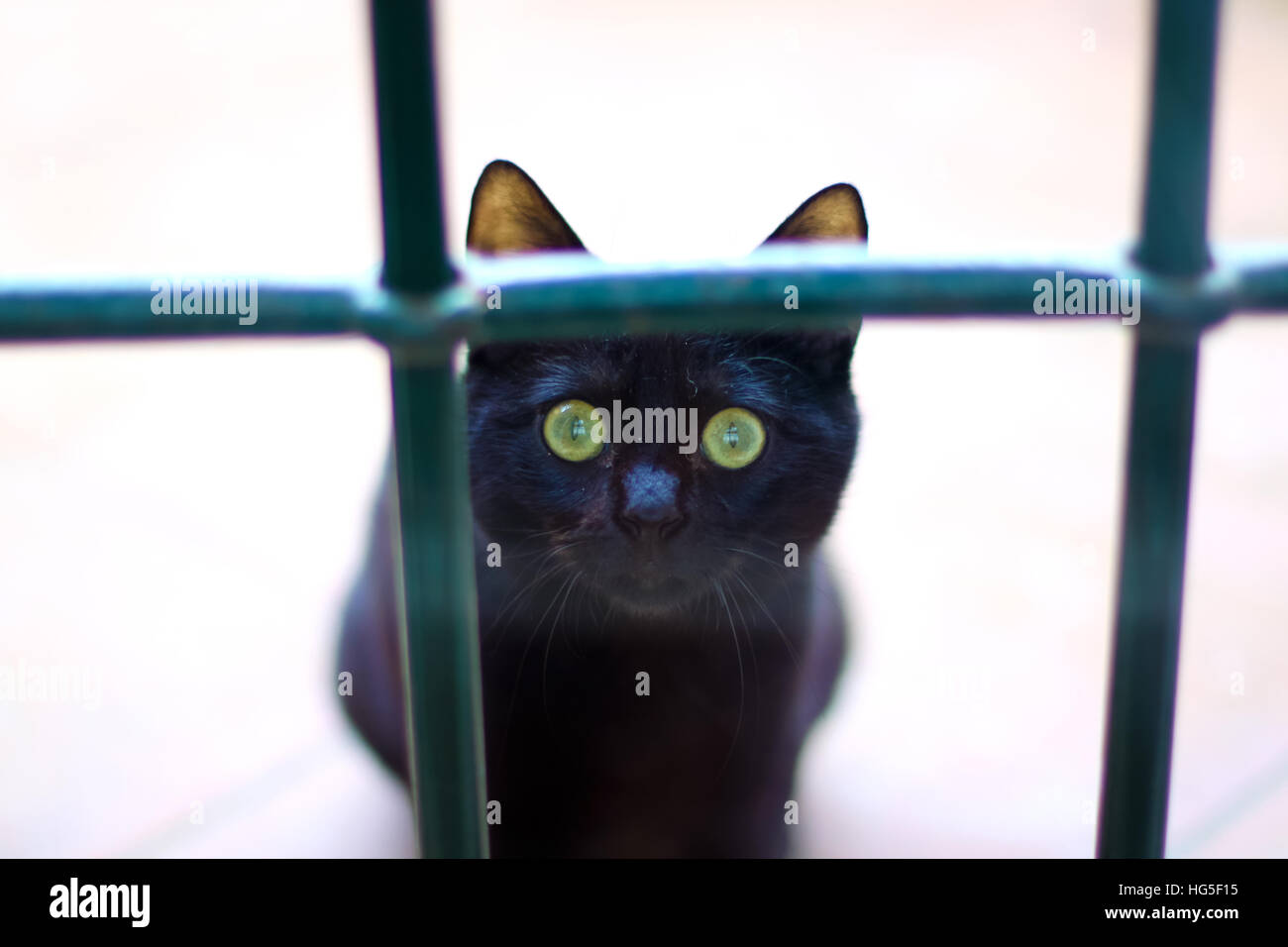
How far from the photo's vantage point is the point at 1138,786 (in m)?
0.46

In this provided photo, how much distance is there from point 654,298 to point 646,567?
638 mm

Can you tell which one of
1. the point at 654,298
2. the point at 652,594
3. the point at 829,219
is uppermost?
the point at 829,219

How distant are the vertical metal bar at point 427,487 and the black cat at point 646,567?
496 mm

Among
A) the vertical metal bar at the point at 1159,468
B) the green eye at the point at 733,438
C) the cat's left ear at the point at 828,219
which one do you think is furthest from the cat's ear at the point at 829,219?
the vertical metal bar at the point at 1159,468

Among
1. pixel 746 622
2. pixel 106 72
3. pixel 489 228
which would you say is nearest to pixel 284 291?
pixel 489 228

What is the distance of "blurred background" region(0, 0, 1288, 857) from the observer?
134cm

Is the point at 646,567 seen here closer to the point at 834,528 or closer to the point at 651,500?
the point at 651,500

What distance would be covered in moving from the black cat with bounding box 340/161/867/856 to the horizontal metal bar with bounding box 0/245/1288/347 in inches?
21.9

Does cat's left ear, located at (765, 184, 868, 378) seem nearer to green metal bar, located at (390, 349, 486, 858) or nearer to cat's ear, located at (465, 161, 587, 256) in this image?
cat's ear, located at (465, 161, 587, 256)

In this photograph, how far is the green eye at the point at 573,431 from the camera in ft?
3.31

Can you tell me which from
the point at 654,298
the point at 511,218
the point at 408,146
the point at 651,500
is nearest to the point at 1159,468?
the point at 654,298

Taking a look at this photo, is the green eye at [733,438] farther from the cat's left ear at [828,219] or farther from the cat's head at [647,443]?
the cat's left ear at [828,219]

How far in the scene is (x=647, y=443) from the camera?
98 cm
